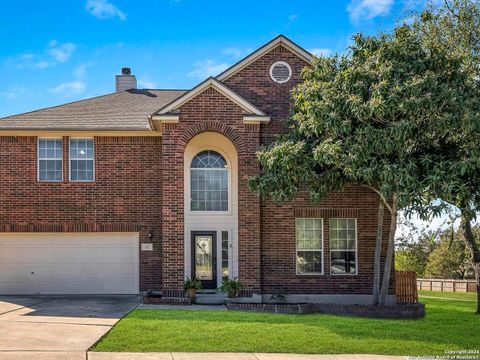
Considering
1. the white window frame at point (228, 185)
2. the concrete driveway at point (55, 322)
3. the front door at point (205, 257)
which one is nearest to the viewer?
the concrete driveway at point (55, 322)

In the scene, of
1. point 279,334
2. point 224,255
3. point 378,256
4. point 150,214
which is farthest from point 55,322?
point 378,256

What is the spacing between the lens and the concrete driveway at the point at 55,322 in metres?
9.80

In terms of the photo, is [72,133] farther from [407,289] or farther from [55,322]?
[407,289]

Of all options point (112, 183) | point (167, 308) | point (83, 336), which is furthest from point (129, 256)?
point (83, 336)

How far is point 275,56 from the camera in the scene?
17.9 m

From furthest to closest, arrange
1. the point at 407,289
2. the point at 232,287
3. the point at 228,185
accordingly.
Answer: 1. the point at 228,185
2. the point at 407,289
3. the point at 232,287

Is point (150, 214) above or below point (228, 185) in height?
below

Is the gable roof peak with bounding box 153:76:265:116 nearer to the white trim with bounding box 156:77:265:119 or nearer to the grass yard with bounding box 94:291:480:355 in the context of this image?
the white trim with bounding box 156:77:265:119

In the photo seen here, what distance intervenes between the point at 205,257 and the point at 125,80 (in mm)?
10277

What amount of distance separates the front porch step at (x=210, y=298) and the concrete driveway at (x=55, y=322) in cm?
199

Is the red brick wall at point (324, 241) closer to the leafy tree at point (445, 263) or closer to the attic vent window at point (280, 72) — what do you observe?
the attic vent window at point (280, 72)

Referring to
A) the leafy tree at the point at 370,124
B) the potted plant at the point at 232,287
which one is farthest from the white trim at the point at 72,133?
the potted plant at the point at 232,287

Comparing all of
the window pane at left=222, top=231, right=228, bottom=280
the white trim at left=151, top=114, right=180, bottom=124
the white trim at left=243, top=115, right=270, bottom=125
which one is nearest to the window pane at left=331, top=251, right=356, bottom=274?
the window pane at left=222, top=231, right=228, bottom=280

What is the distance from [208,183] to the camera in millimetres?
17984
